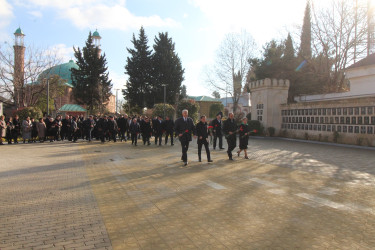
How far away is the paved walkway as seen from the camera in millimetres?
3912

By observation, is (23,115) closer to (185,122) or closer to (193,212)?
(185,122)

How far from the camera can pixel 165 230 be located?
423cm

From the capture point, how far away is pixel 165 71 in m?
52.7

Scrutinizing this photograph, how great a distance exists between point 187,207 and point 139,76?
162 ft

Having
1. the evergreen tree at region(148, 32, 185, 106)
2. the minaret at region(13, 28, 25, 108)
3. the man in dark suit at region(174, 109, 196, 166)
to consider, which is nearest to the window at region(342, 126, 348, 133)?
the man in dark suit at region(174, 109, 196, 166)

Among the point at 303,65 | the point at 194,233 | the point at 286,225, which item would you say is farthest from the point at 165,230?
the point at 303,65

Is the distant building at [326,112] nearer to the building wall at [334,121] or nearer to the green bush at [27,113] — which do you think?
the building wall at [334,121]

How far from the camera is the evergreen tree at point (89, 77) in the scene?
55.6m

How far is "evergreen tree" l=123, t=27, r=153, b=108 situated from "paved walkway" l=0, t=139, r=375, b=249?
43891 millimetres

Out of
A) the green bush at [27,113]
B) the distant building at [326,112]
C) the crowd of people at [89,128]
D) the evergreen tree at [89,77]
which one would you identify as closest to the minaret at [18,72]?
the green bush at [27,113]

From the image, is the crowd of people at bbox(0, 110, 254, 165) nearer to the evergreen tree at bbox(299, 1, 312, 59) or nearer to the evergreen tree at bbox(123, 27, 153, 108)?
the evergreen tree at bbox(299, 1, 312, 59)

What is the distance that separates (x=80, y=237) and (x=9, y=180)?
4.83 metres

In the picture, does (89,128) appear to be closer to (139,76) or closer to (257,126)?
(257,126)

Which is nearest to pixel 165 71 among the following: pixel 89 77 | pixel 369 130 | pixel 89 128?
pixel 89 77
